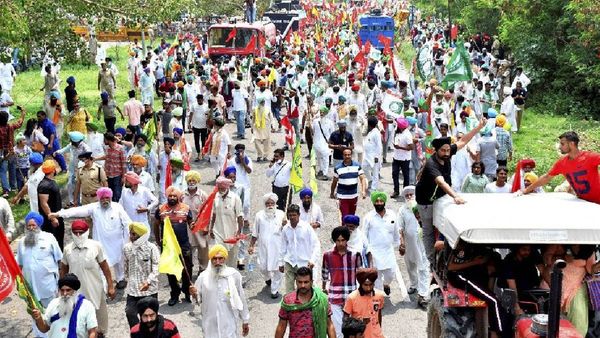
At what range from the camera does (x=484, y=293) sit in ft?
23.7

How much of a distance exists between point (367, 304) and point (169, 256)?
2679 millimetres

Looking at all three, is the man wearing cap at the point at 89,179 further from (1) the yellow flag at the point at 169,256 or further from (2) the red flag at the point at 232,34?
(2) the red flag at the point at 232,34

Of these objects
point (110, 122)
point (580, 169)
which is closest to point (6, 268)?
point (580, 169)

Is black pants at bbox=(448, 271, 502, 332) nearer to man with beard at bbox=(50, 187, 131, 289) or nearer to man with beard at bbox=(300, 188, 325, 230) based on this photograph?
man with beard at bbox=(300, 188, 325, 230)

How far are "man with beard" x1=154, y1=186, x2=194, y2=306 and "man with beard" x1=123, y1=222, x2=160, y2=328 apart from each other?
3.80 ft

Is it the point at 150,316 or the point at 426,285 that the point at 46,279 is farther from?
the point at 426,285

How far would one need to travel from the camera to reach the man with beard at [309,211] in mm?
10930

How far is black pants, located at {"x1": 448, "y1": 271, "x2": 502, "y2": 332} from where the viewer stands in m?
7.08

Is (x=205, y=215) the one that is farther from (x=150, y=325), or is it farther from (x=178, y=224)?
(x=150, y=325)

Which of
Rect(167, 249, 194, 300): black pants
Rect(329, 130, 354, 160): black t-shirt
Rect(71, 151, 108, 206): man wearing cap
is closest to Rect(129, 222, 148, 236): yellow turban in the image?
Rect(167, 249, 194, 300): black pants

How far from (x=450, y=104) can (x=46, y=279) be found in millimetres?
11152

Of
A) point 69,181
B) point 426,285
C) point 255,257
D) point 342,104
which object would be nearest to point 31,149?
point 69,181

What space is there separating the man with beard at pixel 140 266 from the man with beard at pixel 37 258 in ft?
2.68

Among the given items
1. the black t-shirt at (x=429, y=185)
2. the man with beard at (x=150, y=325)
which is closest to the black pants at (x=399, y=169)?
the black t-shirt at (x=429, y=185)
